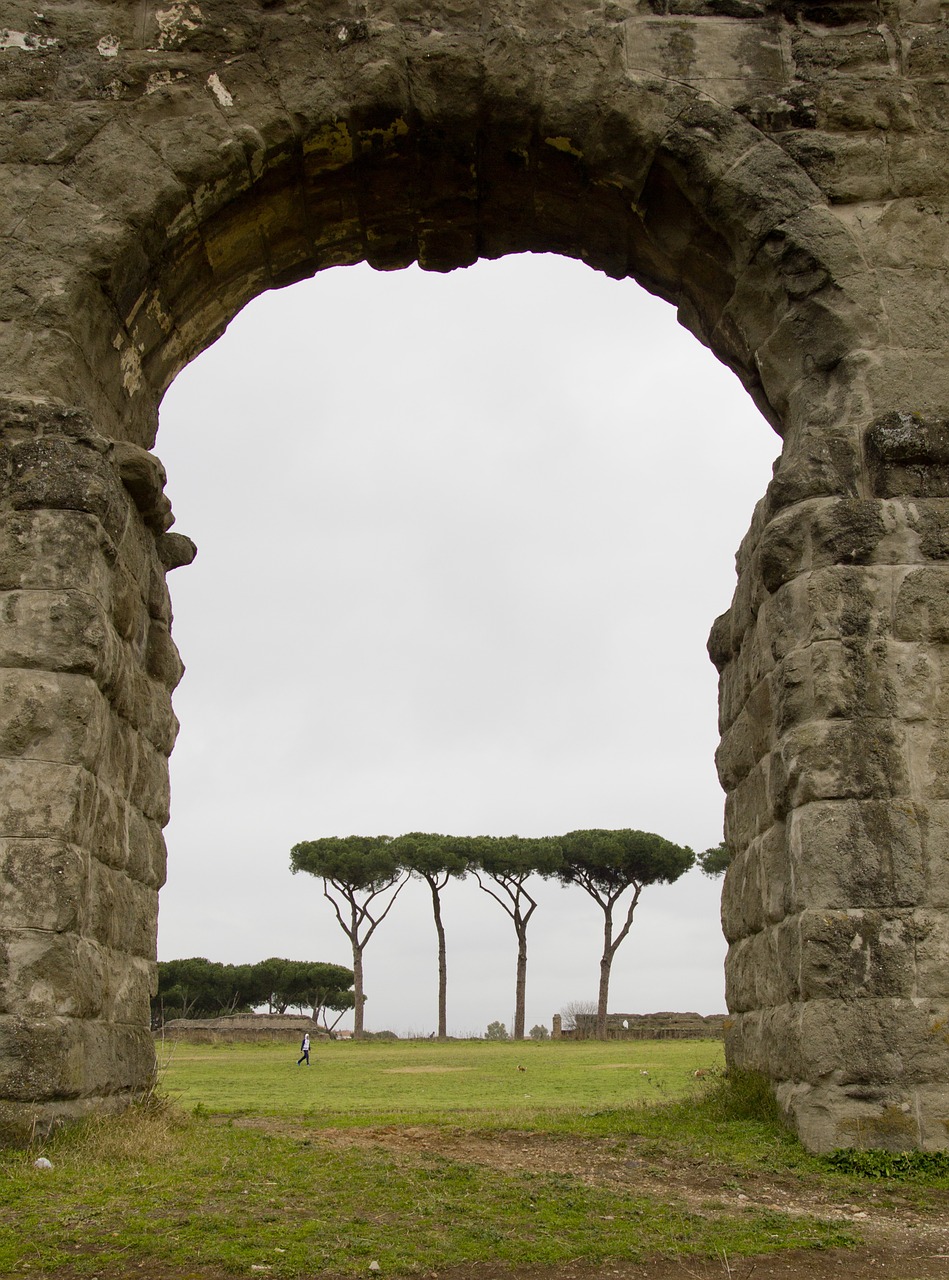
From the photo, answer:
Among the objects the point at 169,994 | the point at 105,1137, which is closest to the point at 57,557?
the point at 105,1137

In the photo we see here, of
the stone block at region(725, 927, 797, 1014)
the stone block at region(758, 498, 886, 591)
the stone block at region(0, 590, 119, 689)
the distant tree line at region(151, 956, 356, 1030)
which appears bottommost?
the distant tree line at region(151, 956, 356, 1030)

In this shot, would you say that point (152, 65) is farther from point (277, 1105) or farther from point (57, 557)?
point (277, 1105)

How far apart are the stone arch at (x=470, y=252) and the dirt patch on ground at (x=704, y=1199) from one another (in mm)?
505

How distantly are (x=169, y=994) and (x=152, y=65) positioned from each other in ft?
130

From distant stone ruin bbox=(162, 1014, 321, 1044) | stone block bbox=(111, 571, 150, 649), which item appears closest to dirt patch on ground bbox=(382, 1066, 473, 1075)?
stone block bbox=(111, 571, 150, 649)

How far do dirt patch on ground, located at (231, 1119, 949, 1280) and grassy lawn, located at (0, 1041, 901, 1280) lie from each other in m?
0.03

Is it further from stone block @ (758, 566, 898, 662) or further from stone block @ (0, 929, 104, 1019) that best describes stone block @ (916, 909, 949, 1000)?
stone block @ (0, 929, 104, 1019)

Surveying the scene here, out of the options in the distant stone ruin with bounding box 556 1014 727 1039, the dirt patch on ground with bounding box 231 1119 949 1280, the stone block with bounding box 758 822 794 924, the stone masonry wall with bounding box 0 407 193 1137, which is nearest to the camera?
the dirt patch on ground with bounding box 231 1119 949 1280

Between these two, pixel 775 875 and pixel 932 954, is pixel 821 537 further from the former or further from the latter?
pixel 932 954

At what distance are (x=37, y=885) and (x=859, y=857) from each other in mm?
3117

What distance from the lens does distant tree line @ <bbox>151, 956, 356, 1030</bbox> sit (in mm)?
40969

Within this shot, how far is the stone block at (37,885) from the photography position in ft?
13.6

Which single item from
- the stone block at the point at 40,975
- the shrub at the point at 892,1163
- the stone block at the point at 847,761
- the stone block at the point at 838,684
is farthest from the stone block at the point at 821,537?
the stone block at the point at 40,975

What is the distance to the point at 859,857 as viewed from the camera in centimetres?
428
